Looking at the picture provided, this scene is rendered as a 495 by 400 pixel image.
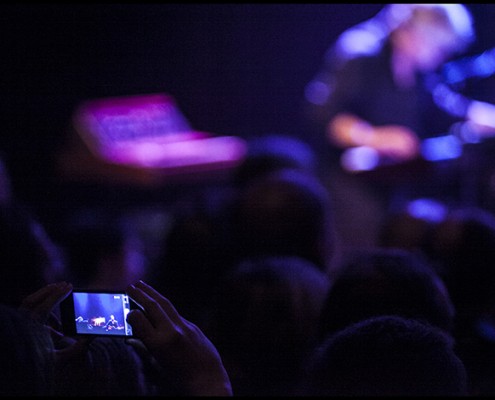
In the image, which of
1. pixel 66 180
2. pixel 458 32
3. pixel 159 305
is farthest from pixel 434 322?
pixel 66 180

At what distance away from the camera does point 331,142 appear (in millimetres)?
3988

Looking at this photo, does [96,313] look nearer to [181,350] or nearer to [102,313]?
[102,313]

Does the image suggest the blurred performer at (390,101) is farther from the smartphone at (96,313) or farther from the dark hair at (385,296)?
the smartphone at (96,313)

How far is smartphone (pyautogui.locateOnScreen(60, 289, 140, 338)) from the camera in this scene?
Result: 3.33 feet

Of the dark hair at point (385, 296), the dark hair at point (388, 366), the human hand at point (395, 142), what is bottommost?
the human hand at point (395, 142)

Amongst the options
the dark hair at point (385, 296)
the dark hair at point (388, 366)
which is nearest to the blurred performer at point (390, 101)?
the dark hair at point (385, 296)

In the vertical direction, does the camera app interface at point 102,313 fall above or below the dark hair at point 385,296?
above

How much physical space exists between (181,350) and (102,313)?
166 mm

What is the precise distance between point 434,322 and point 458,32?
8.13ft

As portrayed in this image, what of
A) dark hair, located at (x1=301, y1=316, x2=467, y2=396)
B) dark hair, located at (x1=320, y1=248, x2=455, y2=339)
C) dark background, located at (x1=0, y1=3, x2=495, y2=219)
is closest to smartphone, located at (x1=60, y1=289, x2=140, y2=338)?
dark hair, located at (x1=301, y1=316, x2=467, y2=396)

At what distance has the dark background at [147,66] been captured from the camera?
5449 mm

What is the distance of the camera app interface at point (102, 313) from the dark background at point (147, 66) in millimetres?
4521

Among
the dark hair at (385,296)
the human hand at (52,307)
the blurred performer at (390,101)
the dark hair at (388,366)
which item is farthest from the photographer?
the blurred performer at (390,101)

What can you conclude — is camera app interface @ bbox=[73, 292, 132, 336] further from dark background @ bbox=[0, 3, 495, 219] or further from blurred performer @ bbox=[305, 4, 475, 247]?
dark background @ bbox=[0, 3, 495, 219]
